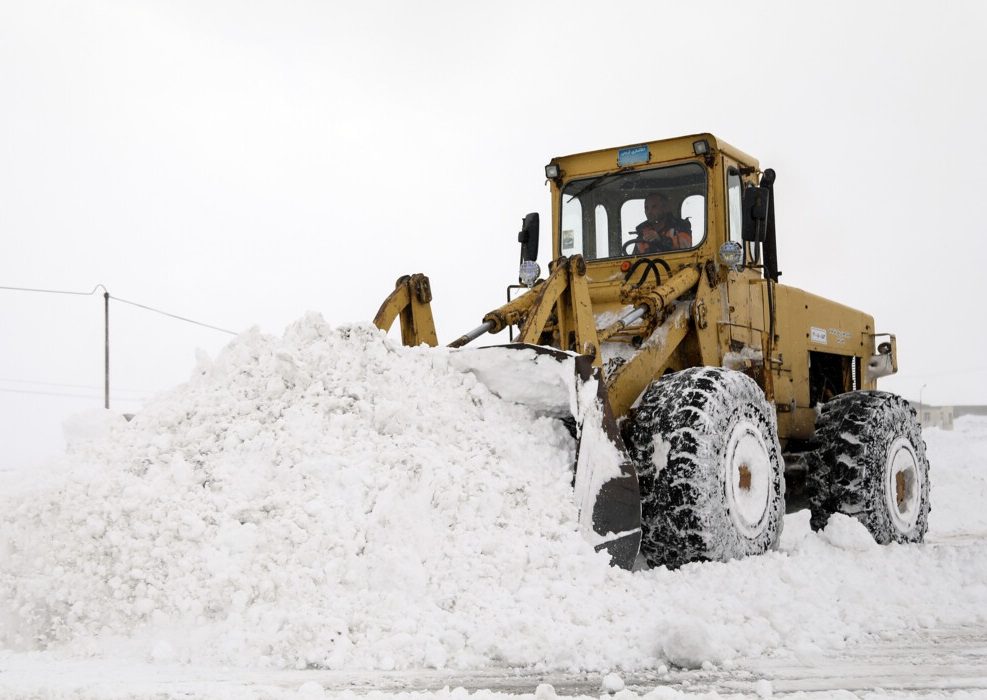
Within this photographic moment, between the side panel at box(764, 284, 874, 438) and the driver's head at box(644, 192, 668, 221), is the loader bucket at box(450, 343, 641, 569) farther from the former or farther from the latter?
the side panel at box(764, 284, 874, 438)

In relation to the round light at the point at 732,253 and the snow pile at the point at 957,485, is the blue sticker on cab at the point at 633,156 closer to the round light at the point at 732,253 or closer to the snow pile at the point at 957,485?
the round light at the point at 732,253

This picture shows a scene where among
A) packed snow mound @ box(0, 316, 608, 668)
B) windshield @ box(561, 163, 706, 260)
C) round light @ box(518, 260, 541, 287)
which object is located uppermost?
windshield @ box(561, 163, 706, 260)

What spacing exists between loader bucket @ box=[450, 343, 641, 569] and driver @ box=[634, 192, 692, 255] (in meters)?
2.14

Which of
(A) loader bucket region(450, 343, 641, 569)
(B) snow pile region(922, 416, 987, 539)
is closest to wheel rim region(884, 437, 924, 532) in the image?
(B) snow pile region(922, 416, 987, 539)

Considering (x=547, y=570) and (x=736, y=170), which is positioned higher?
(x=736, y=170)

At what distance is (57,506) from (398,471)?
1589 millimetres

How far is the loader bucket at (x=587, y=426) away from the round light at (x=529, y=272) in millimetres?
1855

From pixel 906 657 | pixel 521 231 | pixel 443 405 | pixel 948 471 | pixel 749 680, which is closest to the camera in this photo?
pixel 749 680

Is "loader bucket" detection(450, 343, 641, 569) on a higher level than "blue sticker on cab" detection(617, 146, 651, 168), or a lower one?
lower

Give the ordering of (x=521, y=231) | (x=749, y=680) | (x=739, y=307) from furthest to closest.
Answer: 1. (x=521, y=231)
2. (x=739, y=307)
3. (x=749, y=680)

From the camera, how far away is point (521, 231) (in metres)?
8.13

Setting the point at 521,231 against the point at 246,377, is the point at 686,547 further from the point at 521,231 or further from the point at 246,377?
the point at 521,231

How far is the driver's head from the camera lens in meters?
7.62

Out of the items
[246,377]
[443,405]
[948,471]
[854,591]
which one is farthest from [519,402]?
[948,471]
